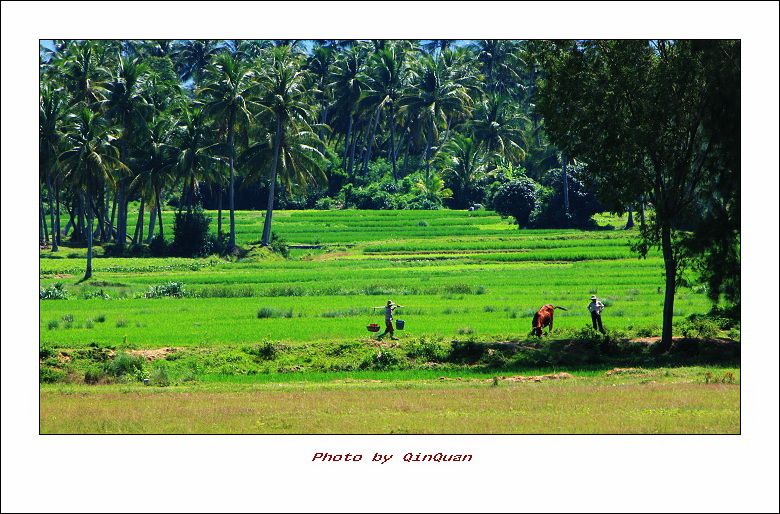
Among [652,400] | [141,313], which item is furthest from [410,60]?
[652,400]

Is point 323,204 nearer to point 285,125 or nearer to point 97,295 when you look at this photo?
point 285,125

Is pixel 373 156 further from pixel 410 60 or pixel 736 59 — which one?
pixel 736 59

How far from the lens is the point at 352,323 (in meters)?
29.5

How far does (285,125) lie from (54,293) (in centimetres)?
2109

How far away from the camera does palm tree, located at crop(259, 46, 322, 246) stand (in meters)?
53.5

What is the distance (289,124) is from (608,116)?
32625 millimetres

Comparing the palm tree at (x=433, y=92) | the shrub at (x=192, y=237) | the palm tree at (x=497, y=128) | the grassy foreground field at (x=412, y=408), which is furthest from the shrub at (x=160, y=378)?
the palm tree at (x=497, y=128)

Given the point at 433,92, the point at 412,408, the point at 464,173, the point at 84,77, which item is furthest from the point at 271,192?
the point at 412,408

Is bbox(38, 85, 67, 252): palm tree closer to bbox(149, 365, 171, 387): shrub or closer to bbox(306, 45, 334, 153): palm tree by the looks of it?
bbox(306, 45, 334, 153): palm tree

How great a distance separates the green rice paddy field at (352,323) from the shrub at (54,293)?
1.47ft

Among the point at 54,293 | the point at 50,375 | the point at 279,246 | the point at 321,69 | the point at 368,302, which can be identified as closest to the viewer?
the point at 50,375

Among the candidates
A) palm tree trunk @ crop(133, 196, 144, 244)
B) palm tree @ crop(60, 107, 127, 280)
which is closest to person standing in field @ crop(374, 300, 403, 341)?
palm tree @ crop(60, 107, 127, 280)

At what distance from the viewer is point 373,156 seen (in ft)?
263

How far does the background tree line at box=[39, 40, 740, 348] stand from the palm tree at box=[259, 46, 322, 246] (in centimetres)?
12
